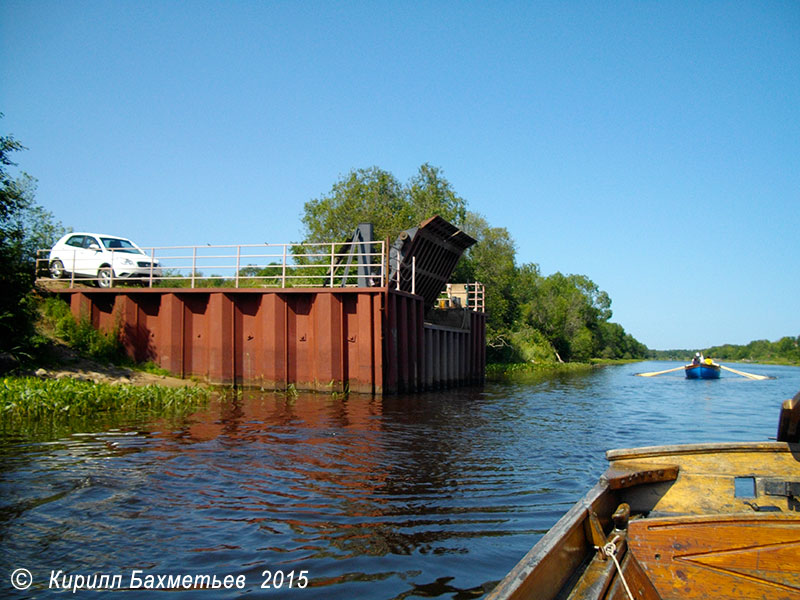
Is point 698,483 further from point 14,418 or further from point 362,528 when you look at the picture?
point 14,418

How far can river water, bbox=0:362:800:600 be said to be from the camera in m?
4.78

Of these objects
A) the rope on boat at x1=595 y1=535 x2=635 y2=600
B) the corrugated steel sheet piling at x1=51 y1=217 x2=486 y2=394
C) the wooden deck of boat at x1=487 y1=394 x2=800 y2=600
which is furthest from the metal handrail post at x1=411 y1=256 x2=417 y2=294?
the rope on boat at x1=595 y1=535 x2=635 y2=600

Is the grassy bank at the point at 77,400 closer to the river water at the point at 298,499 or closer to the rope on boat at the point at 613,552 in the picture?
the river water at the point at 298,499

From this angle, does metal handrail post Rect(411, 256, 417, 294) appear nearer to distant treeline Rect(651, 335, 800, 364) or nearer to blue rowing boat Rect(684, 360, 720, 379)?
blue rowing boat Rect(684, 360, 720, 379)

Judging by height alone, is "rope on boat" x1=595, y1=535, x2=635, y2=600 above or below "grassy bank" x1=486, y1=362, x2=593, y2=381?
above

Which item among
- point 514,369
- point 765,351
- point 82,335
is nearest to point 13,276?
point 82,335

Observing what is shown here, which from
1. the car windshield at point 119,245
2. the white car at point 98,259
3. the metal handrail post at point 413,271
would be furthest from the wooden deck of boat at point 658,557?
the car windshield at point 119,245

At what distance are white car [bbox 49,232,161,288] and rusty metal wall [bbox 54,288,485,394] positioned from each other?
123cm

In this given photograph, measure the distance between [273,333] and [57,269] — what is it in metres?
8.90

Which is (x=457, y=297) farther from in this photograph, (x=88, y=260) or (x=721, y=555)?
Result: (x=721, y=555)

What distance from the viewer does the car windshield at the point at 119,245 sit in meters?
21.8

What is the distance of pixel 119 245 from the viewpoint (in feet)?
72.4

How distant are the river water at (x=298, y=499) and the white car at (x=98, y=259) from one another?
1010cm

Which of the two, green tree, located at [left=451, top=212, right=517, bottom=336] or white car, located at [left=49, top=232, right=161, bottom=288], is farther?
green tree, located at [left=451, top=212, right=517, bottom=336]
